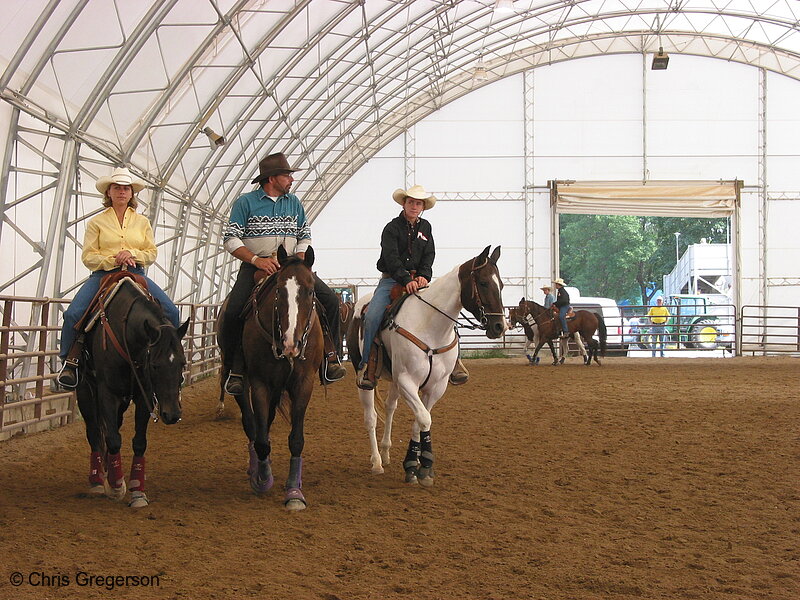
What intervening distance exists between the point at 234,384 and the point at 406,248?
1.78 m

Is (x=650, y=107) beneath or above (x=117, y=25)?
above

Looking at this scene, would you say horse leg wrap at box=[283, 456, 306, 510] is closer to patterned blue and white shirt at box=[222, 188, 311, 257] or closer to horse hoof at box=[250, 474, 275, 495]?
horse hoof at box=[250, 474, 275, 495]

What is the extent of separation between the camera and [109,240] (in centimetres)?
574

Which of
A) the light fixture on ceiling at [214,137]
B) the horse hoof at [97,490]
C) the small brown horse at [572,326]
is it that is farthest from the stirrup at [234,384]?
the small brown horse at [572,326]

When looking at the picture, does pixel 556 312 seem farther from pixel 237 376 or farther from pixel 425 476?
pixel 237 376

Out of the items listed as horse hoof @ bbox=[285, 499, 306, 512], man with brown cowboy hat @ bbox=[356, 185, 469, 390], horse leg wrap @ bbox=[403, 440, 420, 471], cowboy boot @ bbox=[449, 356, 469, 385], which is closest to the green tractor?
cowboy boot @ bbox=[449, 356, 469, 385]

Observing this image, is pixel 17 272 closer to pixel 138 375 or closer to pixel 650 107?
pixel 138 375

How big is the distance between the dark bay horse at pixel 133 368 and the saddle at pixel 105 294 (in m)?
0.01

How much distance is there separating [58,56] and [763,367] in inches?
572

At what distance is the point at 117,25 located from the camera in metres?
12.1

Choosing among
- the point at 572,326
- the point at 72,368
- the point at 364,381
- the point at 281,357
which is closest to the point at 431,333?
the point at 364,381

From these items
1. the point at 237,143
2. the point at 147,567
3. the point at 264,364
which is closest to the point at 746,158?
the point at 237,143

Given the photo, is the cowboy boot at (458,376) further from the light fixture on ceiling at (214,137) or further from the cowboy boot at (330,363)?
the light fixture on ceiling at (214,137)
